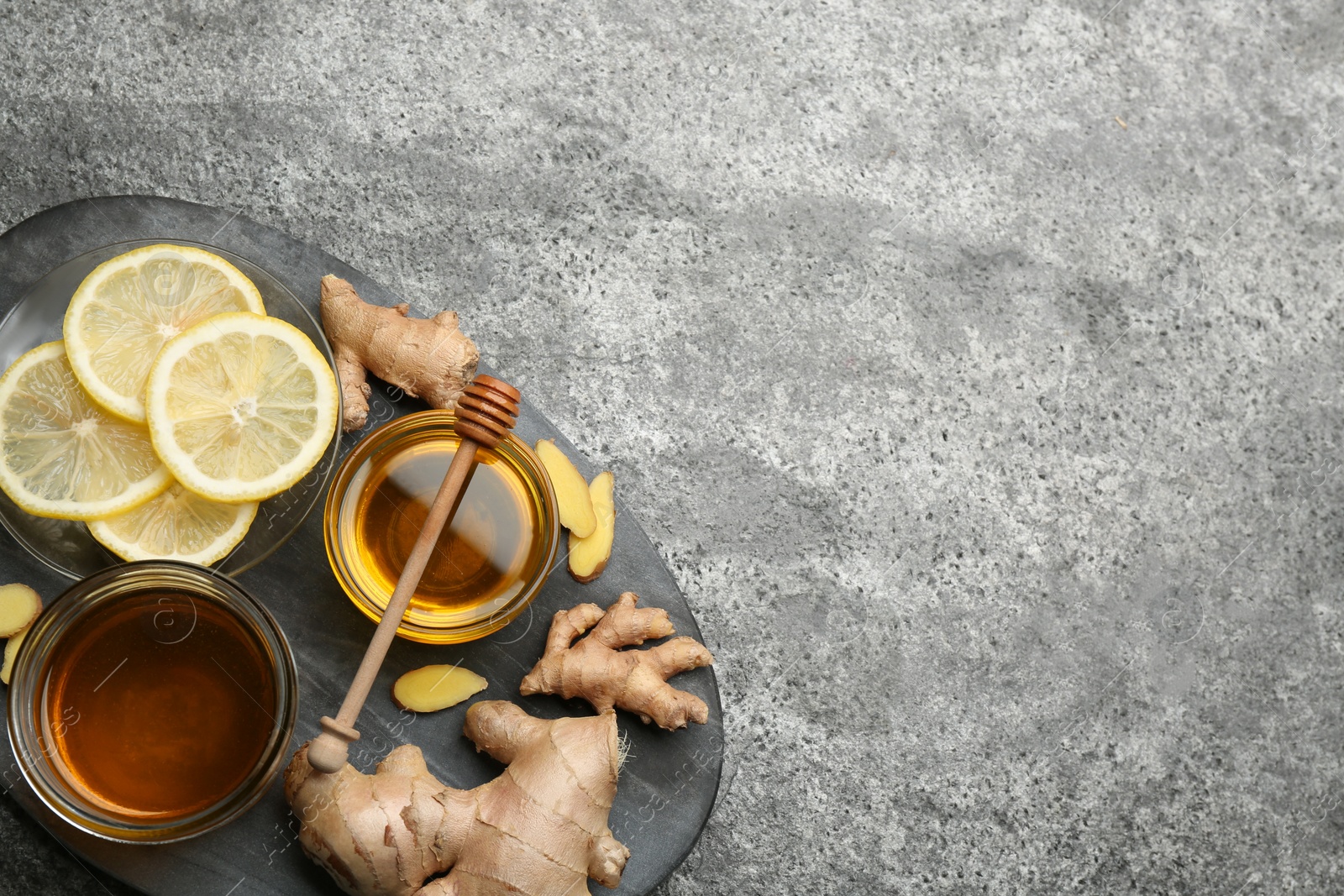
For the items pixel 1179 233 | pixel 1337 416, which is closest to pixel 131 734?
pixel 1179 233

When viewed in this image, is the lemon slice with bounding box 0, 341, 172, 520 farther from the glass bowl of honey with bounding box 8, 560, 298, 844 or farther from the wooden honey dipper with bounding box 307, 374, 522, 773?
the wooden honey dipper with bounding box 307, 374, 522, 773

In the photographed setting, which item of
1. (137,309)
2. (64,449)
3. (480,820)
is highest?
(137,309)

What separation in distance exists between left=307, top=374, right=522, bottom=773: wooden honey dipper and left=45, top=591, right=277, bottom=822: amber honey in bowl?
8 cm

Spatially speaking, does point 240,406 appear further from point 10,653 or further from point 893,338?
point 893,338

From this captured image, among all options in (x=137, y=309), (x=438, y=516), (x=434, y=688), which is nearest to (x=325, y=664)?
(x=434, y=688)

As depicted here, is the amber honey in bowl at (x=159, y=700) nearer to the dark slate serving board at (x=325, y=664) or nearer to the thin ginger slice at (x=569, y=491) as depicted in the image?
the dark slate serving board at (x=325, y=664)

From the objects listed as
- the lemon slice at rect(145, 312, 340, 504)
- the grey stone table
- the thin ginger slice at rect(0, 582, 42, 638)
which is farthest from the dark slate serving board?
the grey stone table

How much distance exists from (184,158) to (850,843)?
4.94ft

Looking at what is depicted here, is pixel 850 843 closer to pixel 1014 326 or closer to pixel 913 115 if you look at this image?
pixel 1014 326

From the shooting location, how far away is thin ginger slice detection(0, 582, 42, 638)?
1.02m

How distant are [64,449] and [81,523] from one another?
9 centimetres

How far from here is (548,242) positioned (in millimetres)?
1475

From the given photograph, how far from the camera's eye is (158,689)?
985 millimetres

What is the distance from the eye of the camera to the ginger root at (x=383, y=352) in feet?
3.59
